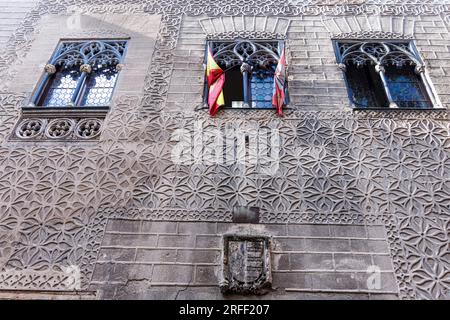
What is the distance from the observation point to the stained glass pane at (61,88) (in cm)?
488

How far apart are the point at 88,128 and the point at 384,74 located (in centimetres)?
395

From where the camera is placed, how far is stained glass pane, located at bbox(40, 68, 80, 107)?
192 inches

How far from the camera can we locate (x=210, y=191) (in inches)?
154

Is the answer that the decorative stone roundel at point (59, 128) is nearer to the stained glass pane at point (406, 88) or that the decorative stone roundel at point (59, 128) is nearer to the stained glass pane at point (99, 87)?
the stained glass pane at point (99, 87)

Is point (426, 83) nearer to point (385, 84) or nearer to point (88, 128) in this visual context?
point (385, 84)

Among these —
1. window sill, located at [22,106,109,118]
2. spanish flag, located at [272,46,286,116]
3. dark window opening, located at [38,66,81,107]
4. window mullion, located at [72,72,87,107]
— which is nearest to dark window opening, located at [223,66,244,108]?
spanish flag, located at [272,46,286,116]

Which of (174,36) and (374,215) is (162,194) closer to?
(374,215)

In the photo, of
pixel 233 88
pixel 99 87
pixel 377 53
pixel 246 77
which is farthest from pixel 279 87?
pixel 99 87

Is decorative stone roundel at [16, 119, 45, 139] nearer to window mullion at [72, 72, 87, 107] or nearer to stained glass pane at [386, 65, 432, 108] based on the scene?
window mullion at [72, 72, 87, 107]

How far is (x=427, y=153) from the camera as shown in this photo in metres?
4.18

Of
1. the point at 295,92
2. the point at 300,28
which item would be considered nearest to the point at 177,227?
the point at 295,92

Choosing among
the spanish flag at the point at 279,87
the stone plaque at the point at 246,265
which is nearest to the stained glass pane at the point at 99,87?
the spanish flag at the point at 279,87

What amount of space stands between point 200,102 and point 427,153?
271 cm

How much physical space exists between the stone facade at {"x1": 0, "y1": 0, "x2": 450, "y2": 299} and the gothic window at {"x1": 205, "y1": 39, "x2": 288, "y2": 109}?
19 centimetres
